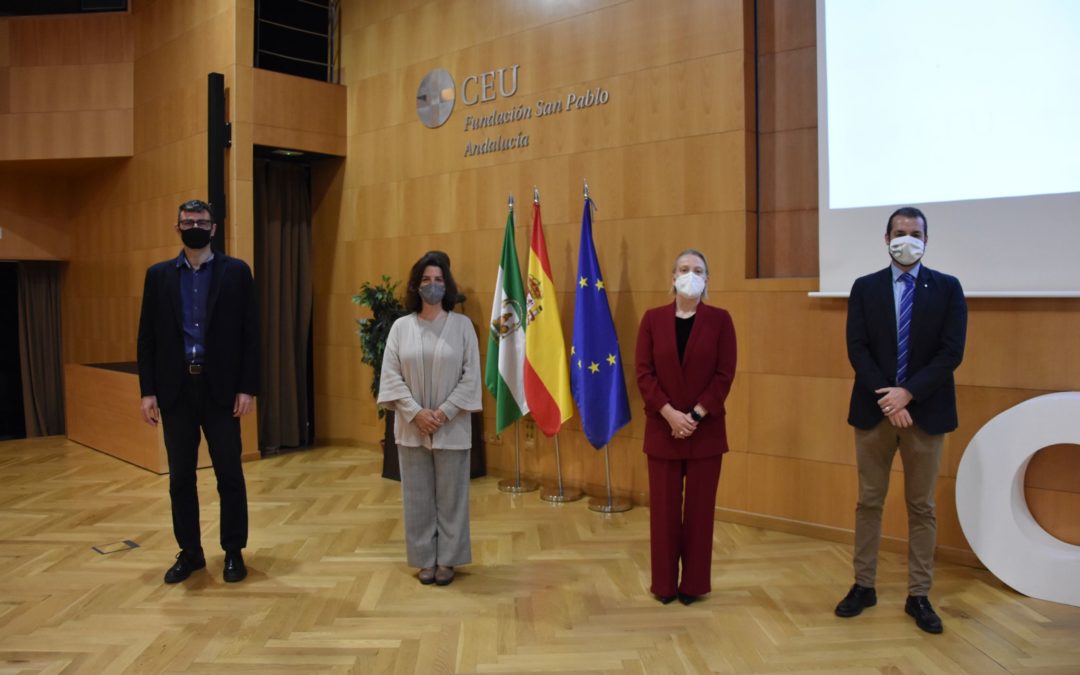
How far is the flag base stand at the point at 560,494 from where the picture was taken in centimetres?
540

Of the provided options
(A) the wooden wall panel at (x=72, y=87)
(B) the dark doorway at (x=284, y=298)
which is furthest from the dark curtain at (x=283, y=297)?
(A) the wooden wall panel at (x=72, y=87)

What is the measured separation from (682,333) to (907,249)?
920 millimetres

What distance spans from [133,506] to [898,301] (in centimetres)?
456

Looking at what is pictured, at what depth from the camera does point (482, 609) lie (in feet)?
11.6

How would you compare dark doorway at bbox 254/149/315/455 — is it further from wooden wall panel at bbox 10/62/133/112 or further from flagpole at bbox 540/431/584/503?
flagpole at bbox 540/431/584/503

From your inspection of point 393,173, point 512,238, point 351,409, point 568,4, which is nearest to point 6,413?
point 351,409

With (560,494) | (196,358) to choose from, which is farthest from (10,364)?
(560,494)

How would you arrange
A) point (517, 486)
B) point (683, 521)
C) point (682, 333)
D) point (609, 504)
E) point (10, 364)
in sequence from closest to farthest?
point (682, 333) < point (683, 521) < point (609, 504) < point (517, 486) < point (10, 364)

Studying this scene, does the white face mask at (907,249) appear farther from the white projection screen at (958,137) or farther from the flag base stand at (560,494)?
the flag base stand at (560,494)

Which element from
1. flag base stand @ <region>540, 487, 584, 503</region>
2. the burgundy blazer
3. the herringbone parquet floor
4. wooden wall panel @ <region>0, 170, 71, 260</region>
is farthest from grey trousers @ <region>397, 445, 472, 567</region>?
wooden wall panel @ <region>0, 170, 71, 260</region>

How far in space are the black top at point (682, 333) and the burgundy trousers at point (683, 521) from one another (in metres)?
0.46

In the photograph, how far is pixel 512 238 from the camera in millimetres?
5492

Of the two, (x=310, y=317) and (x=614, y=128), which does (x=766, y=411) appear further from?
(x=310, y=317)

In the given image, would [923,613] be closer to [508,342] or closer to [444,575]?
[444,575]
